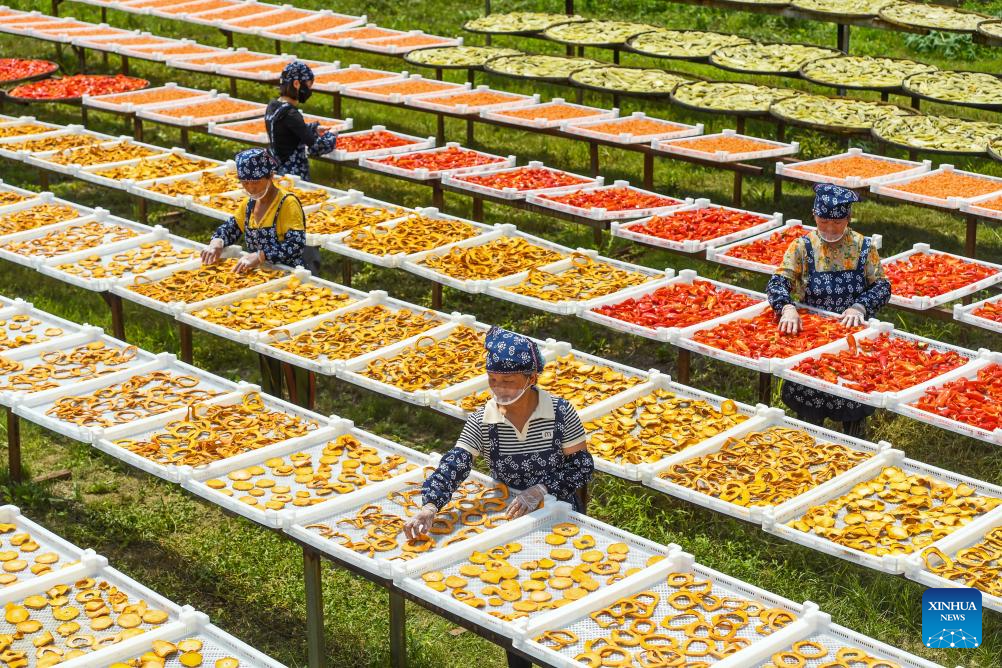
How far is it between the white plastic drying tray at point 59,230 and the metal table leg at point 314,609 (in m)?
4.52

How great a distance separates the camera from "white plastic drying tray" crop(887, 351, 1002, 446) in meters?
6.57

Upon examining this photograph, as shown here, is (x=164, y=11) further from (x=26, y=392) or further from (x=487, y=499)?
(x=487, y=499)

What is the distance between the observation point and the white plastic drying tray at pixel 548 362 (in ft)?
23.1

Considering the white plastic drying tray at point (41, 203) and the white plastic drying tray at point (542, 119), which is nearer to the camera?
the white plastic drying tray at point (41, 203)

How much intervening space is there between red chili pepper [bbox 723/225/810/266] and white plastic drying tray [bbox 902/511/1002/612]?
389 cm

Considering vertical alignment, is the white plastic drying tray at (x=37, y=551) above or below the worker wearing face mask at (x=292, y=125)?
below

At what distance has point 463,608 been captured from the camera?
5.01 metres

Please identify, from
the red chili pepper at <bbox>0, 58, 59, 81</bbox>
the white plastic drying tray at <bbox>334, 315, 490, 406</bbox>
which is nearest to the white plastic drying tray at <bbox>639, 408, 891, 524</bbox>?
the white plastic drying tray at <bbox>334, 315, 490, 406</bbox>

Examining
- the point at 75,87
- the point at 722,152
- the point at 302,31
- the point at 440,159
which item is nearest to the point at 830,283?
the point at 722,152

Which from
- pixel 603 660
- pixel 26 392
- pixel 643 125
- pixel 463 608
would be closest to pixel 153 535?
pixel 26 392

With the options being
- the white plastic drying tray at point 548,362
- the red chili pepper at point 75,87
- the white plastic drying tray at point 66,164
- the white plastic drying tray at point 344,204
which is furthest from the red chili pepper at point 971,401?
the red chili pepper at point 75,87

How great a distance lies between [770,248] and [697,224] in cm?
76

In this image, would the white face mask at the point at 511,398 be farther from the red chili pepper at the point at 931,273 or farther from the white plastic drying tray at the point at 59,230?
the white plastic drying tray at the point at 59,230

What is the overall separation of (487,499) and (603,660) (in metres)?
1.32
